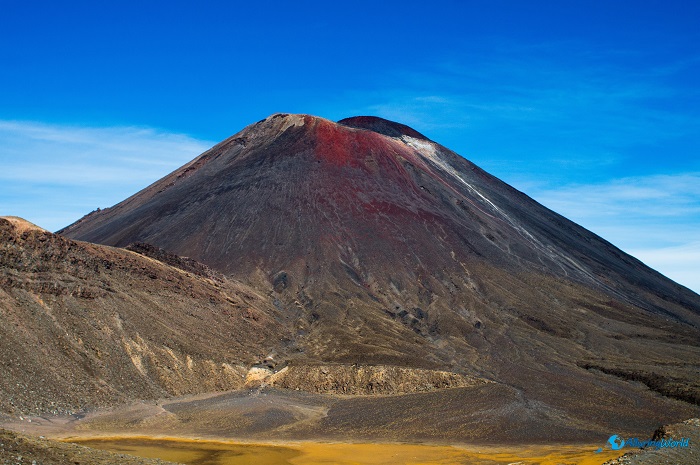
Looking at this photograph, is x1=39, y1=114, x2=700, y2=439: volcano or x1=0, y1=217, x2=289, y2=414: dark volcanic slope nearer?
x1=0, y1=217, x2=289, y2=414: dark volcanic slope

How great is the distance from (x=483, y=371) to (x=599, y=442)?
2133 cm

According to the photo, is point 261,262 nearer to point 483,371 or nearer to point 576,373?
point 483,371

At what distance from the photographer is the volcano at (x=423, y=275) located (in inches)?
2279

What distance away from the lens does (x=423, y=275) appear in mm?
83438

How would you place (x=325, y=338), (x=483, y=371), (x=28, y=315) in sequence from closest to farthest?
(x=28, y=315) → (x=483, y=371) → (x=325, y=338)

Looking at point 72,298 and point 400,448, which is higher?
point 72,298

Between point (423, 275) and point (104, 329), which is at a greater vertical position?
point (423, 275)

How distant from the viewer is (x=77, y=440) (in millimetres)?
36125

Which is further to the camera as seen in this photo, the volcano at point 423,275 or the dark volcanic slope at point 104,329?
the volcano at point 423,275

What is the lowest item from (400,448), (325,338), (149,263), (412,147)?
(400,448)

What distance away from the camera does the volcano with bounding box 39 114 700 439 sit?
190 feet

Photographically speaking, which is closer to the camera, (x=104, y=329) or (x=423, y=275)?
(x=104, y=329)

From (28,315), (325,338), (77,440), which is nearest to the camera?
(77,440)

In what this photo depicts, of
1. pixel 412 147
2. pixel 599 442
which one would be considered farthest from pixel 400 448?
pixel 412 147
